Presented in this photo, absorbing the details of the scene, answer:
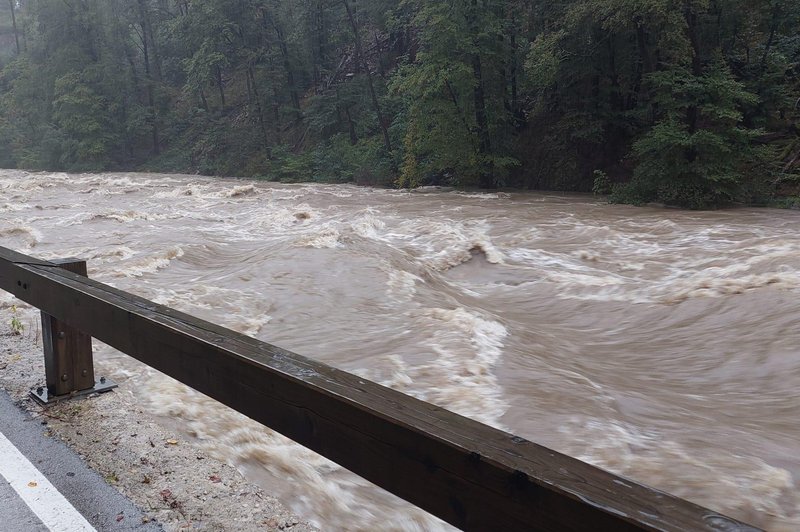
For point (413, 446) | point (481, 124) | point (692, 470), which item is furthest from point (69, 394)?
point (481, 124)

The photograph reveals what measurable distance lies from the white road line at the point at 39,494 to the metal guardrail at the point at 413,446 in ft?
2.56

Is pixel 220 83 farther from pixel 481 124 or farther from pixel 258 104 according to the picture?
pixel 481 124

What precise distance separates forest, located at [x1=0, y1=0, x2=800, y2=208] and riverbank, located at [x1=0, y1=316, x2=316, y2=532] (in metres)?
16.3

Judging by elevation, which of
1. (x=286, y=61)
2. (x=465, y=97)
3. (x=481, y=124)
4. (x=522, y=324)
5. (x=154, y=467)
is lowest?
(x=522, y=324)

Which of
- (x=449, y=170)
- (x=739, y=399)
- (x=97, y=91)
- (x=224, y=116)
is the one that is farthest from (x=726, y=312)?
(x=97, y=91)

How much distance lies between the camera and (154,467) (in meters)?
3.49

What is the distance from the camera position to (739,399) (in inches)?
216

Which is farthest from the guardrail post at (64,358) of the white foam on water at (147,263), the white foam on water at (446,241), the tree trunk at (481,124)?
the tree trunk at (481,124)

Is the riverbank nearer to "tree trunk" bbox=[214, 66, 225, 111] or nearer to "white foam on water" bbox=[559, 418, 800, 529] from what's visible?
"white foam on water" bbox=[559, 418, 800, 529]

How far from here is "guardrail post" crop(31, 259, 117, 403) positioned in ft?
13.9

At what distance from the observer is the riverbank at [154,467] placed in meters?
3.02

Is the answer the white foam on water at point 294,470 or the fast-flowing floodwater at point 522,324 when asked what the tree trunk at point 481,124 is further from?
the white foam on water at point 294,470

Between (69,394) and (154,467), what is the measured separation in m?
1.30

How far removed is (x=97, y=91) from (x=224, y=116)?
10.2 m
